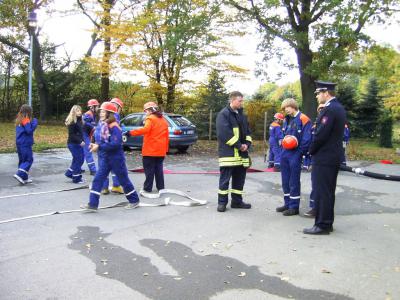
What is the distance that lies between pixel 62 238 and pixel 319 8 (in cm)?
1524

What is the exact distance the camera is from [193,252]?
553cm

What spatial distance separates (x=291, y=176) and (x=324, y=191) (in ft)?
3.93

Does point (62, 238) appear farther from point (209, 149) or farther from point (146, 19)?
point (146, 19)

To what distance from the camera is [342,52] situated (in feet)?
57.0

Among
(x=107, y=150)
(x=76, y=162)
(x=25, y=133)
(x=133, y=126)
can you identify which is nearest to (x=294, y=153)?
(x=107, y=150)

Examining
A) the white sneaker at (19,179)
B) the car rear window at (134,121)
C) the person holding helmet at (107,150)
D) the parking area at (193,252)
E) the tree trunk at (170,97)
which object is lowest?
the parking area at (193,252)

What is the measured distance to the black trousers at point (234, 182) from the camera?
7742mm

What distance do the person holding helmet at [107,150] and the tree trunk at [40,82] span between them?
27181 mm

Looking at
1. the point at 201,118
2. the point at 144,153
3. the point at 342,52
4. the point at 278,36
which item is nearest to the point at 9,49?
the point at 201,118

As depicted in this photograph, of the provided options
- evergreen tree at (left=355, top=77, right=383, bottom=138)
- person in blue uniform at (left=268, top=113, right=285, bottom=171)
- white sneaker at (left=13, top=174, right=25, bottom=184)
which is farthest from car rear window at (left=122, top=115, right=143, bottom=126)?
evergreen tree at (left=355, top=77, right=383, bottom=138)

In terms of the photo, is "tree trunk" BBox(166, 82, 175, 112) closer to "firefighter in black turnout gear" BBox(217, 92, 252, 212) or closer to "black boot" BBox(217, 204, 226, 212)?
"firefighter in black turnout gear" BBox(217, 92, 252, 212)

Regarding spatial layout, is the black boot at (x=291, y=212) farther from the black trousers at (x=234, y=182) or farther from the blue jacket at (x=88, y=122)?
the blue jacket at (x=88, y=122)

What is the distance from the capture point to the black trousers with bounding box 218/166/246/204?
7.74 metres

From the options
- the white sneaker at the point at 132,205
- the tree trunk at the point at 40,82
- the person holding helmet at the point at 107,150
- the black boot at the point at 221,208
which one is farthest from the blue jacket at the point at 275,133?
the tree trunk at the point at 40,82
